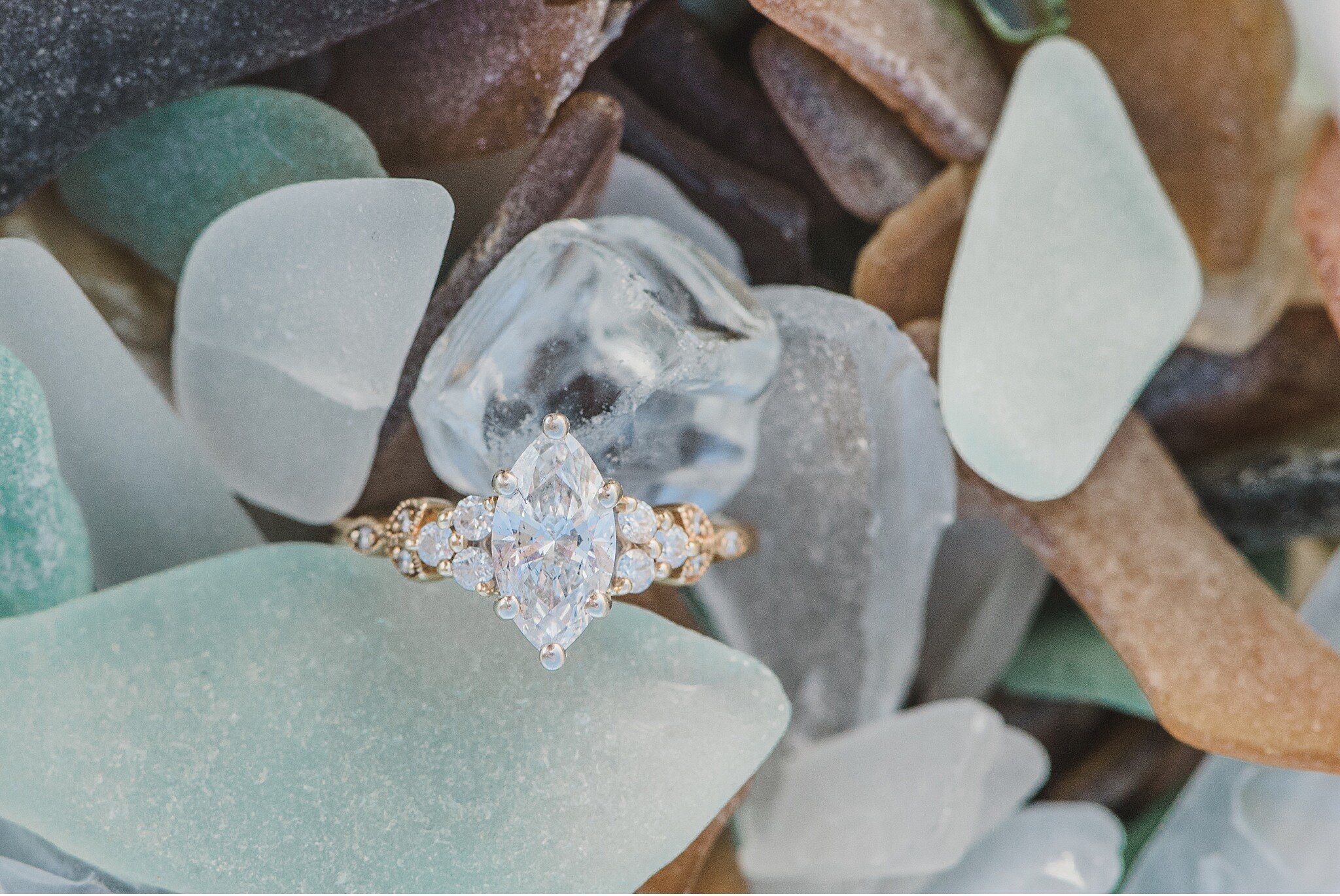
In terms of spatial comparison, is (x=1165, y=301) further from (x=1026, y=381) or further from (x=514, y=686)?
(x=514, y=686)

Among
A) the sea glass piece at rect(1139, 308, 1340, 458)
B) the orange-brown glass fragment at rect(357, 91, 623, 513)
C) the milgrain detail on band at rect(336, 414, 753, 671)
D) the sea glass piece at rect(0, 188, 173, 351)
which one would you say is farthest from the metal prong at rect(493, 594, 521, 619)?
the sea glass piece at rect(1139, 308, 1340, 458)

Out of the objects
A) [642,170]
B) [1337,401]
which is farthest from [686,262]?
[1337,401]

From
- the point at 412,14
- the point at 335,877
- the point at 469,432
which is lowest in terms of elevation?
the point at 335,877

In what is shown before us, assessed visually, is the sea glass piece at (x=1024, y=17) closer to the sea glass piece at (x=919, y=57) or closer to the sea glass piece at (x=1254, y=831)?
the sea glass piece at (x=919, y=57)

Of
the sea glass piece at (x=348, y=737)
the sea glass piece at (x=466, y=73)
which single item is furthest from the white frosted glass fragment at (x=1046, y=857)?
the sea glass piece at (x=466, y=73)

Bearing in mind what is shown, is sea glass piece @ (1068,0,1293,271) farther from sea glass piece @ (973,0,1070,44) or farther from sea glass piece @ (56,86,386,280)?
sea glass piece @ (56,86,386,280)

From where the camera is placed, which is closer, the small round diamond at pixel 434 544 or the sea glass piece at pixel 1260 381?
the small round diamond at pixel 434 544
